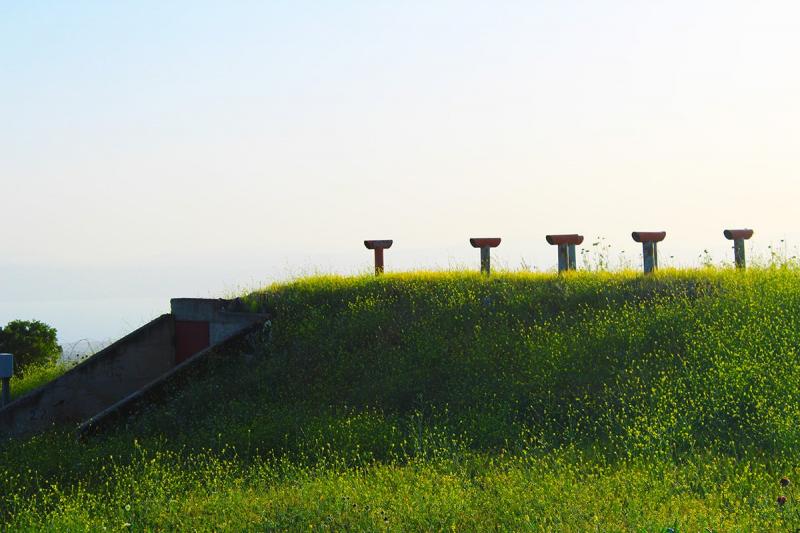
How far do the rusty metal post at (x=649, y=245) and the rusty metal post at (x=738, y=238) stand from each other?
1.57 m

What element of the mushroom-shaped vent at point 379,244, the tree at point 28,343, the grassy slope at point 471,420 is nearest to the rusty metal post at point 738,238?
the grassy slope at point 471,420

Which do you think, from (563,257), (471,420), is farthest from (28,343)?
(471,420)

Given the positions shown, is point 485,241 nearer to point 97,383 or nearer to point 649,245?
point 649,245

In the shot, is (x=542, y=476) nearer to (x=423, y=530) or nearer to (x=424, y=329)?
(x=423, y=530)

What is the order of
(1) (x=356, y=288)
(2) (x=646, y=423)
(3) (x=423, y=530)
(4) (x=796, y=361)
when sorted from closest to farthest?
(3) (x=423, y=530)
(2) (x=646, y=423)
(4) (x=796, y=361)
(1) (x=356, y=288)

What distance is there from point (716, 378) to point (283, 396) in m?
7.10

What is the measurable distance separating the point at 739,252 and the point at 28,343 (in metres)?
18.4

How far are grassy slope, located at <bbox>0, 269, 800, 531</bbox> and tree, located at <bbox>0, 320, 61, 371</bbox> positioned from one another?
8.24 m

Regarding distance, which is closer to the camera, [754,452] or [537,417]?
[754,452]

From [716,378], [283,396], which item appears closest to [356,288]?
[283,396]

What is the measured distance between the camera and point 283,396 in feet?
Answer: 49.7

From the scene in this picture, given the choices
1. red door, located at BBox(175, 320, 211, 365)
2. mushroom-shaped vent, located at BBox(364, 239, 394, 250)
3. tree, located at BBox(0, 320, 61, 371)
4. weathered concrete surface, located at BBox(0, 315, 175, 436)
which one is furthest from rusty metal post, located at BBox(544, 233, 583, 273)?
tree, located at BBox(0, 320, 61, 371)

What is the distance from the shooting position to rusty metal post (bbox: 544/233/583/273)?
19.4 metres

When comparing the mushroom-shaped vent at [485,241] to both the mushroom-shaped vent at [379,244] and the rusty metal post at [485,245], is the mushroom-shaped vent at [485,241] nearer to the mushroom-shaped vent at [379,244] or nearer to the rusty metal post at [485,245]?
the rusty metal post at [485,245]
